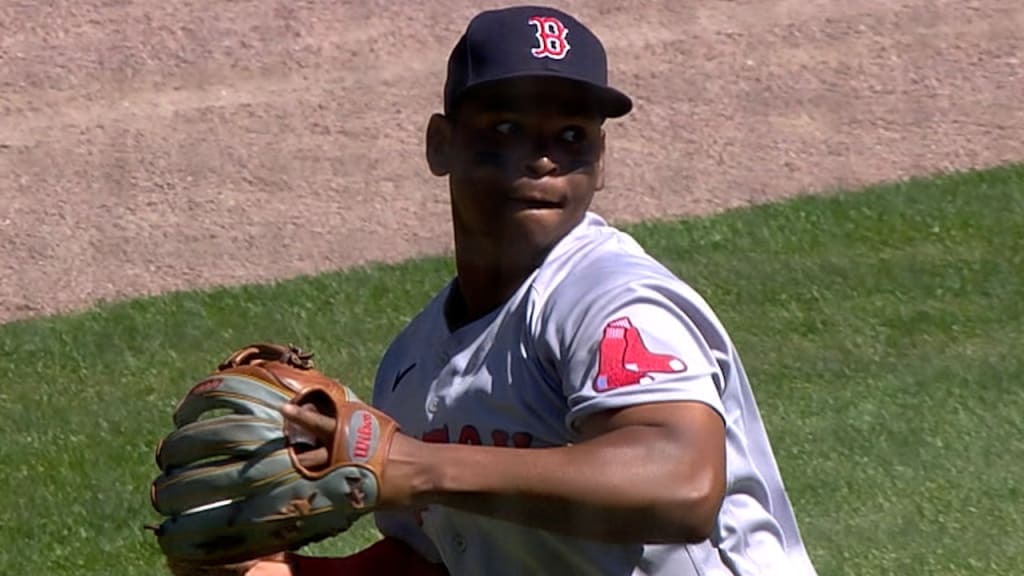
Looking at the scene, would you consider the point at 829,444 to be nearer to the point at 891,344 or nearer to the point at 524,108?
the point at 891,344

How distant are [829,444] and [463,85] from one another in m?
3.38

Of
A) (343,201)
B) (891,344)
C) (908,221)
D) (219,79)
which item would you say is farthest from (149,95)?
(891,344)

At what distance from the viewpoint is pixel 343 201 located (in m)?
9.30

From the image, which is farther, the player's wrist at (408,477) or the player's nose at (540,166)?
the player's nose at (540,166)

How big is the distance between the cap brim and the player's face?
0.01m

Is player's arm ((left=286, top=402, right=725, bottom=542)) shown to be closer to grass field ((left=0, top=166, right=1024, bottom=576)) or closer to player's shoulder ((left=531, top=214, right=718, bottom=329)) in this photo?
player's shoulder ((left=531, top=214, right=718, bottom=329))

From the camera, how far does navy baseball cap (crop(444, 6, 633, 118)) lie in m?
2.88

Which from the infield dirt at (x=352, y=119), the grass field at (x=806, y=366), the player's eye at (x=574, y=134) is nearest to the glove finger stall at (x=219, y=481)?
the player's eye at (x=574, y=134)

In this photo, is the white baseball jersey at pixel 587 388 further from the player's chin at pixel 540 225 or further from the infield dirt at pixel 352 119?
the infield dirt at pixel 352 119

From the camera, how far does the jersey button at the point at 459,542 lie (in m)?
3.09

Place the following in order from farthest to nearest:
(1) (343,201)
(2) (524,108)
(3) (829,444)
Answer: (1) (343,201) < (3) (829,444) < (2) (524,108)

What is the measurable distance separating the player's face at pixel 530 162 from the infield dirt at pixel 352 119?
554cm

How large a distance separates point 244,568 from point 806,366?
397cm

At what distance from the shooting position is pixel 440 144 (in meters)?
3.17
